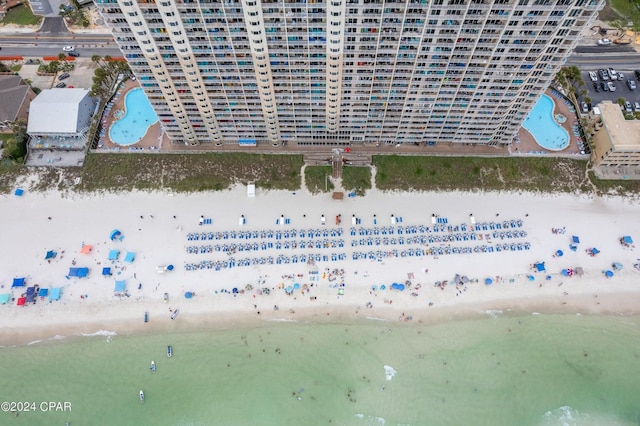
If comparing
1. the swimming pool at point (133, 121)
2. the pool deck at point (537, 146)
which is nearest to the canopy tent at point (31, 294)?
the swimming pool at point (133, 121)

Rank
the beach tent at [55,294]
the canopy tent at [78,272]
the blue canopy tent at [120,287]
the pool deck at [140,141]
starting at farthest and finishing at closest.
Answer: the pool deck at [140,141] → the canopy tent at [78,272] → the blue canopy tent at [120,287] → the beach tent at [55,294]

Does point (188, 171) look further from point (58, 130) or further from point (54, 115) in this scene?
point (54, 115)

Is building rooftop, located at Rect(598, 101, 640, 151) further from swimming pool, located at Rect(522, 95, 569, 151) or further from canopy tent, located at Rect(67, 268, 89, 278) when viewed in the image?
canopy tent, located at Rect(67, 268, 89, 278)

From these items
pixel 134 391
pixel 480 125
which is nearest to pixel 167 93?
pixel 134 391

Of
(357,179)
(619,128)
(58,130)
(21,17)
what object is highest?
(21,17)

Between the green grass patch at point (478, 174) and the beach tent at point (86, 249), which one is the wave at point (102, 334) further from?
the green grass patch at point (478, 174)

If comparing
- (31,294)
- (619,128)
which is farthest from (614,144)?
(31,294)

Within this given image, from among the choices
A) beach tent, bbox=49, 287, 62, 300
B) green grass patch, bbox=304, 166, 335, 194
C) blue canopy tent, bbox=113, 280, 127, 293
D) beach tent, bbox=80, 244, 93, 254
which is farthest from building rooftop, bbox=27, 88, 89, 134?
green grass patch, bbox=304, 166, 335, 194
